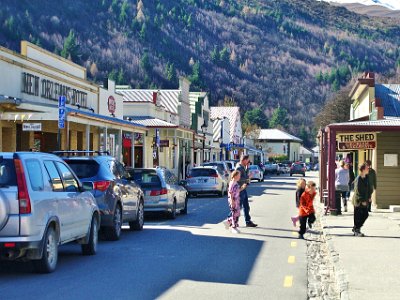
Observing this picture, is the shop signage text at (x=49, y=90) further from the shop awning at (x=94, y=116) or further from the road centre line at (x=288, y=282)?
the road centre line at (x=288, y=282)

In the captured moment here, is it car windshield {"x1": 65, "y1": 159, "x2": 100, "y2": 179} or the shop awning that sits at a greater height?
the shop awning

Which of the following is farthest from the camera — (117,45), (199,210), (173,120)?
(117,45)

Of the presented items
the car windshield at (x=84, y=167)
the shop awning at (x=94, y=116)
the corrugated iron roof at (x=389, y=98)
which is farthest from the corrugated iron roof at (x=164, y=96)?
the car windshield at (x=84, y=167)

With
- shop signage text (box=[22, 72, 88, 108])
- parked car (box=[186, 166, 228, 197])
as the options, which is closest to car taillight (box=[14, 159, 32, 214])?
shop signage text (box=[22, 72, 88, 108])

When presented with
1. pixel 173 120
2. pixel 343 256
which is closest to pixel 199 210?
pixel 343 256

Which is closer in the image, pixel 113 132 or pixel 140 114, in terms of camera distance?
pixel 113 132

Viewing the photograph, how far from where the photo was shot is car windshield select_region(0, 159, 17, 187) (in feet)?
34.8

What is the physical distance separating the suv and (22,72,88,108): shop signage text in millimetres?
18470

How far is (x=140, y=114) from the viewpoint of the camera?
53.5 metres

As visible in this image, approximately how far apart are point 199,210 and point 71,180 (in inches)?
565

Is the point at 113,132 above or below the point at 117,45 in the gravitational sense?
below

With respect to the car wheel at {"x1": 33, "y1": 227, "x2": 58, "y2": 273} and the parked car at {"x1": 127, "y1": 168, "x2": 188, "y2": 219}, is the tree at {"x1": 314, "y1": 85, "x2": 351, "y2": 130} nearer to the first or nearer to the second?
the parked car at {"x1": 127, "y1": 168, "x2": 188, "y2": 219}

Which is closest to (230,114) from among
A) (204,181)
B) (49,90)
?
(204,181)

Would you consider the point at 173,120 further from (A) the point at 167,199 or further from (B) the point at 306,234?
(B) the point at 306,234
